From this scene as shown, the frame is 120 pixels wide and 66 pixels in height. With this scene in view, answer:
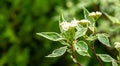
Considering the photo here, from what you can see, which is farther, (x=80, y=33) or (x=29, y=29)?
(x=29, y=29)

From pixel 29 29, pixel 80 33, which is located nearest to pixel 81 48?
pixel 80 33

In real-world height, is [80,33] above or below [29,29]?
above

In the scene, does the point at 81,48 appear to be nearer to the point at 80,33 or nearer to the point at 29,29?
the point at 80,33

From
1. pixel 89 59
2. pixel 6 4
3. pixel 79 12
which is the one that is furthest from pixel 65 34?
pixel 6 4

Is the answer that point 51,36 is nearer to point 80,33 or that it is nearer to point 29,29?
point 80,33

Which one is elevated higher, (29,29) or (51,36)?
(51,36)

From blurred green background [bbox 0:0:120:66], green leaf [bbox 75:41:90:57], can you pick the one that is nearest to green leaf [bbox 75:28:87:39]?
green leaf [bbox 75:41:90:57]

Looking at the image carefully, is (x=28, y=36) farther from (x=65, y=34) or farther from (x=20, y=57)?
(x=65, y=34)

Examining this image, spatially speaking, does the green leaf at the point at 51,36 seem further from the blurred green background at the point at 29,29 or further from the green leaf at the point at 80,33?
the blurred green background at the point at 29,29

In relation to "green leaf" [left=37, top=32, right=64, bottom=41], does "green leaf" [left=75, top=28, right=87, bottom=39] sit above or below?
above

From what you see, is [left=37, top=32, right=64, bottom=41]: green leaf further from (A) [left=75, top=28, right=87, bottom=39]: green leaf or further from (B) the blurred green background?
(B) the blurred green background

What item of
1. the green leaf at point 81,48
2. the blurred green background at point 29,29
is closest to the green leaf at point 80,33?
the green leaf at point 81,48
